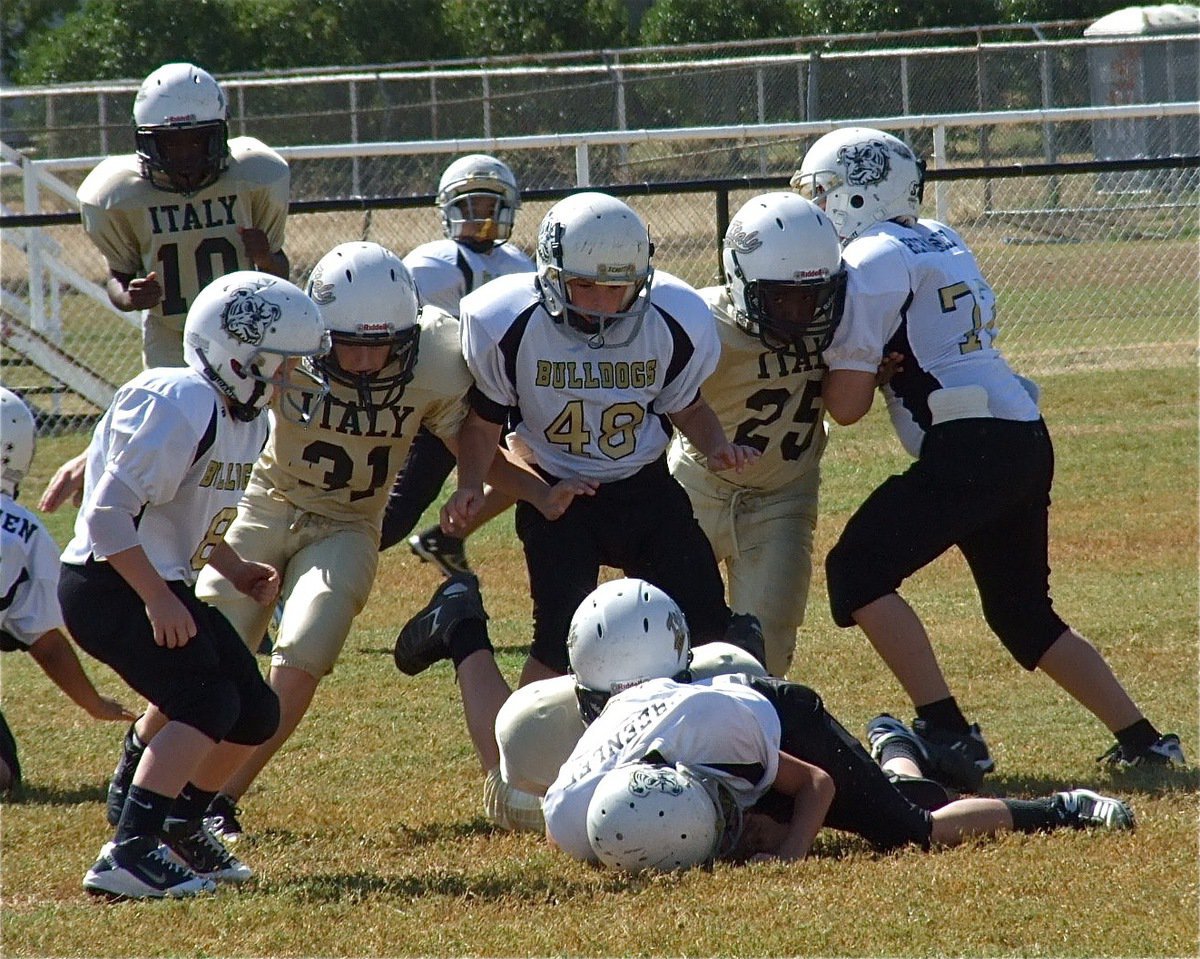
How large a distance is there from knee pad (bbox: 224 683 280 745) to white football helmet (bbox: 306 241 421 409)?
1.02 metres

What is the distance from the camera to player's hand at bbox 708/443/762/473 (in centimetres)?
534

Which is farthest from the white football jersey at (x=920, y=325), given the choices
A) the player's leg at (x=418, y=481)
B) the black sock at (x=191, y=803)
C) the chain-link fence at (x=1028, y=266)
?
the chain-link fence at (x=1028, y=266)

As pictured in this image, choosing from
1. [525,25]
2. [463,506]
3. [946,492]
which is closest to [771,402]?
[946,492]

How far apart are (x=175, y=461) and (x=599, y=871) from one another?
1.51 meters

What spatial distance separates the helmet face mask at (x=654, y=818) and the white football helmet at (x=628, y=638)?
30 cm

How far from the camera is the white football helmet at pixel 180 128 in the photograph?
6801mm

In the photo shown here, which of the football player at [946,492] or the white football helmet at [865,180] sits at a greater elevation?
the white football helmet at [865,180]

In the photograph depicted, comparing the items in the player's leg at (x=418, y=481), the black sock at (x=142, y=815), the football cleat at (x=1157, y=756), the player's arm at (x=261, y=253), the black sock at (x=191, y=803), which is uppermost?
the player's arm at (x=261, y=253)

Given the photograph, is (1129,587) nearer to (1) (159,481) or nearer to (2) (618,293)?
(2) (618,293)

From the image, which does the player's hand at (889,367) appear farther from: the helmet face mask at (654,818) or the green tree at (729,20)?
the green tree at (729,20)

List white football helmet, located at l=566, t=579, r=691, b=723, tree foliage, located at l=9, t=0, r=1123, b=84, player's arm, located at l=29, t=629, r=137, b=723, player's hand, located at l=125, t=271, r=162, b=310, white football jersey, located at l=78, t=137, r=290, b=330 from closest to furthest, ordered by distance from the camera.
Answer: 1. white football helmet, located at l=566, t=579, r=691, b=723
2. player's arm, located at l=29, t=629, r=137, b=723
3. player's hand, located at l=125, t=271, r=162, b=310
4. white football jersey, located at l=78, t=137, r=290, b=330
5. tree foliage, located at l=9, t=0, r=1123, b=84

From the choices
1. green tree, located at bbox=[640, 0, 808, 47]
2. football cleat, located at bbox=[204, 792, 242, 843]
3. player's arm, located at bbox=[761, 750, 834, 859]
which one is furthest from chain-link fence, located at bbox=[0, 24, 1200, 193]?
player's arm, located at bbox=[761, 750, 834, 859]

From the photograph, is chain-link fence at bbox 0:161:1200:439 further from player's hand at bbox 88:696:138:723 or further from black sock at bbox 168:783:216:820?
black sock at bbox 168:783:216:820

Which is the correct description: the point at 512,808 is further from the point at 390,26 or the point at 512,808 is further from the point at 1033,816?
the point at 390,26
